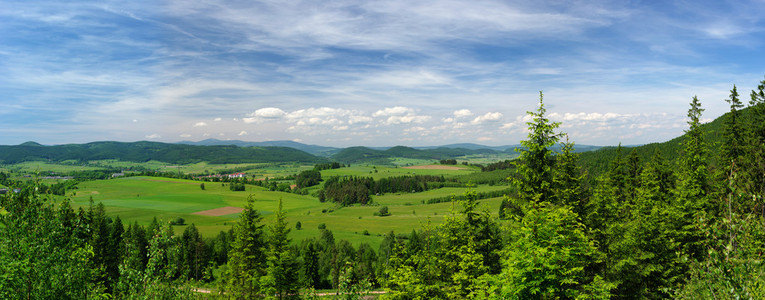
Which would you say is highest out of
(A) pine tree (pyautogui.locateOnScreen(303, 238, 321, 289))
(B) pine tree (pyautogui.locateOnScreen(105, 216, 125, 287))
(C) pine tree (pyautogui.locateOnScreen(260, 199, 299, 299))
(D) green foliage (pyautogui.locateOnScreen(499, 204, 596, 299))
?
(D) green foliage (pyautogui.locateOnScreen(499, 204, 596, 299))

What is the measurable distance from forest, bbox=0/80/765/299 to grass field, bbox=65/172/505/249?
56.9 meters

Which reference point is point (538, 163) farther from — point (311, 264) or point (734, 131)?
point (311, 264)

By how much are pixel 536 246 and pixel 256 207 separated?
13667 cm

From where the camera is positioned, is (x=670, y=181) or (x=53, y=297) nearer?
(x=53, y=297)

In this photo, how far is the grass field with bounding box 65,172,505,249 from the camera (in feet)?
366

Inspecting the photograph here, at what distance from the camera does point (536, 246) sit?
14297mm

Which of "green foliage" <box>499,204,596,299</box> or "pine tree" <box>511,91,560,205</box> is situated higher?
"pine tree" <box>511,91,560,205</box>

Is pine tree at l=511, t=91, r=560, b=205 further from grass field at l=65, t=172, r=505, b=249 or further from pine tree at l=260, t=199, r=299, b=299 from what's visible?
grass field at l=65, t=172, r=505, b=249

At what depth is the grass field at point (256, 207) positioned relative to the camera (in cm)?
11156

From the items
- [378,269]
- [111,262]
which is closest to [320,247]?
[378,269]

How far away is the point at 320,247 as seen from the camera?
89.9 meters

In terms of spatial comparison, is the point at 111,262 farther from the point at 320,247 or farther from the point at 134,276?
the point at 134,276

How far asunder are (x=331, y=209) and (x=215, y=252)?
80567 mm

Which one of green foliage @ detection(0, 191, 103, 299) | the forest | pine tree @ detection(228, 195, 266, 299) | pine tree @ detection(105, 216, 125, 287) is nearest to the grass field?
pine tree @ detection(105, 216, 125, 287)
